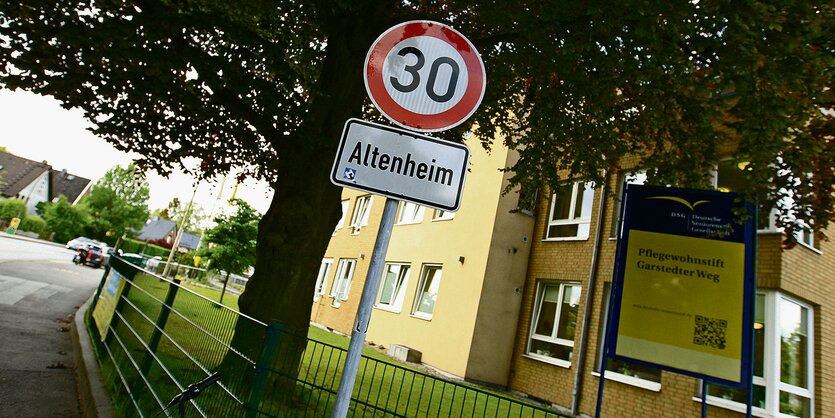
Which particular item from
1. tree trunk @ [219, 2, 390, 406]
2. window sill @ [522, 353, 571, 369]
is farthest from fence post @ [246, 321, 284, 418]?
window sill @ [522, 353, 571, 369]

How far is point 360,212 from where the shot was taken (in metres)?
23.9

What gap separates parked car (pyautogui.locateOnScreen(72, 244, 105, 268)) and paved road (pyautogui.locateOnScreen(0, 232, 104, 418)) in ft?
60.8

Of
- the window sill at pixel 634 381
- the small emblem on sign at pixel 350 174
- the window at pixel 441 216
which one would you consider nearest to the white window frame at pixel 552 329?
the window sill at pixel 634 381

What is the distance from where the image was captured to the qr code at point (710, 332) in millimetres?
5184

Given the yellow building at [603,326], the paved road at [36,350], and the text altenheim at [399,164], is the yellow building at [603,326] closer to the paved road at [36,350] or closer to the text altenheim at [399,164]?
the text altenheim at [399,164]

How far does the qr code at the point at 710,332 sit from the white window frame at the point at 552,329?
23.4 feet

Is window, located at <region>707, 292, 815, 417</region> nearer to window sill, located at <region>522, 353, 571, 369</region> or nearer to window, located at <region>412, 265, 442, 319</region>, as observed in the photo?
window sill, located at <region>522, 353, 571, 369</region>

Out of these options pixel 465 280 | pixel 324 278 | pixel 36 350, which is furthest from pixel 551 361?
pixel 324 278

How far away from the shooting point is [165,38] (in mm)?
5918

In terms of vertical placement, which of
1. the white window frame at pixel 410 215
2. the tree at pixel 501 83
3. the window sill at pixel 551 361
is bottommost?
the window sill at pixel 551 361

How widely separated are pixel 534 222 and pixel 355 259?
386 inches

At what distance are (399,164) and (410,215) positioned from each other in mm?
17345

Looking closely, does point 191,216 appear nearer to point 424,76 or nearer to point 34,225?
point 34,225

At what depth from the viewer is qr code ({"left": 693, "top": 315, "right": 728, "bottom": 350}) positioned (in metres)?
5.18
